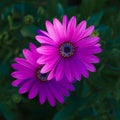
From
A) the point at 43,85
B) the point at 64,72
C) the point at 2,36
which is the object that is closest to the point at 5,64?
the point at 2,36

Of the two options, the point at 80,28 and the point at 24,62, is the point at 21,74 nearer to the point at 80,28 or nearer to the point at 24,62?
the point at 24,62

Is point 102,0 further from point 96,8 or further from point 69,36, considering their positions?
point 69,36

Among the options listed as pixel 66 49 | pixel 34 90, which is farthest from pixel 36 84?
pixel 66 49

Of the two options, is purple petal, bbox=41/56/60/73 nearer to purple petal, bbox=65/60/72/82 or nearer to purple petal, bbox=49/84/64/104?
purple petal, bbox=65/60/72/82

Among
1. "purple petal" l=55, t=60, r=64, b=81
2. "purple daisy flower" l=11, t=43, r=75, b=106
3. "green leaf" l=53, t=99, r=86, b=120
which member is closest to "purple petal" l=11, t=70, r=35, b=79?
"purple daisy flower" l=11, t=43, r=75, b=106

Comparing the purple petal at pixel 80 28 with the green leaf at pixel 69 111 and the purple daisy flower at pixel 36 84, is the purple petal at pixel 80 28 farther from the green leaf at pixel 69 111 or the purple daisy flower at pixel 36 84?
the green leaf at pixel 69 111

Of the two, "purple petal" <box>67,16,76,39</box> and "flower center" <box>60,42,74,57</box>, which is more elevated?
"purple petal" <box>67,16,76,39</box>

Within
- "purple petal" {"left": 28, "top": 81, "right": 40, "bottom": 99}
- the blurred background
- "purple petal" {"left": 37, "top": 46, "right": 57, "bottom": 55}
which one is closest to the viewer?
"purple petal" {"left": 37, "top": 46, "right": 57, "bottom": 55}
